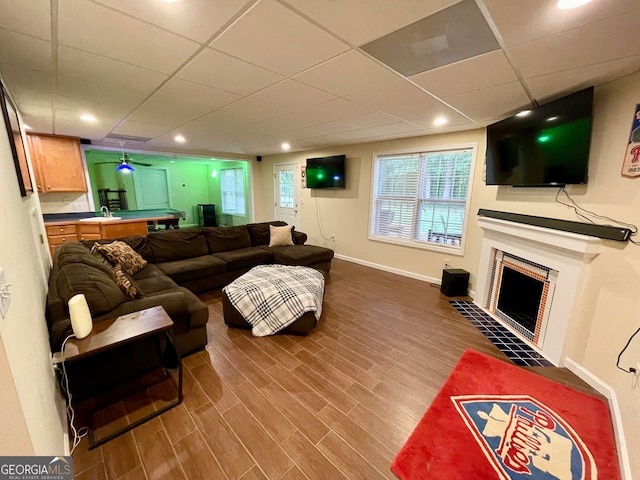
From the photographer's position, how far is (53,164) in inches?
166

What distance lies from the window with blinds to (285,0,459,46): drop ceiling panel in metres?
2.91

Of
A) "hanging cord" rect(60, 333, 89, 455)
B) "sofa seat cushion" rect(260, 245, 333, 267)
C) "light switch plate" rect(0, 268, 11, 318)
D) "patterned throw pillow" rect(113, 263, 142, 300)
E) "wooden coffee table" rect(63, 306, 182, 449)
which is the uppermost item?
"light switch plate" rect(0, 268, 11, 318)

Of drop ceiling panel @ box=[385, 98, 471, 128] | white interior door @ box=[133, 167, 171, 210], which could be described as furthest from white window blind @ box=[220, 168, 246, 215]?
drop ceiling panel @ box=[385, 98, 471, 128]

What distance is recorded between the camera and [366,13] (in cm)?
122

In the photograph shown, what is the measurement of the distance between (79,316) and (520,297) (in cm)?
395

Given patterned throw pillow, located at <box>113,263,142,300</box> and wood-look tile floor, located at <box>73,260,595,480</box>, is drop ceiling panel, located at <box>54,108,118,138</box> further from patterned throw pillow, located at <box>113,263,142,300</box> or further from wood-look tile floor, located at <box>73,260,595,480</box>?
wood-look tile floor, located at <box>73,260,595,480</box>

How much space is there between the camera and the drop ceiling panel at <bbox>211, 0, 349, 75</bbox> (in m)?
1.25

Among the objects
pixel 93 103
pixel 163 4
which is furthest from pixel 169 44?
pixel 93 103

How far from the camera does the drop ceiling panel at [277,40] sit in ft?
4.11

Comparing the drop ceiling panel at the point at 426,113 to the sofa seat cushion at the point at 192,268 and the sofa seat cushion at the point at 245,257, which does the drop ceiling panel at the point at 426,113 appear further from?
the sofa seat cushion at the point at 192,268

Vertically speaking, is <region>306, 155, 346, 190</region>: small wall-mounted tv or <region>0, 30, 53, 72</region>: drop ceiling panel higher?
<region>0, 30, 53, 72</region>: drop ceiling panel

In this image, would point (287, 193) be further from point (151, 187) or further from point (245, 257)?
point (151, 187)

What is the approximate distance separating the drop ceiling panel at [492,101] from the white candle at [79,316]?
322 centimetres

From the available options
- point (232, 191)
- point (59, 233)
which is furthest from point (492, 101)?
point (232, 191)
